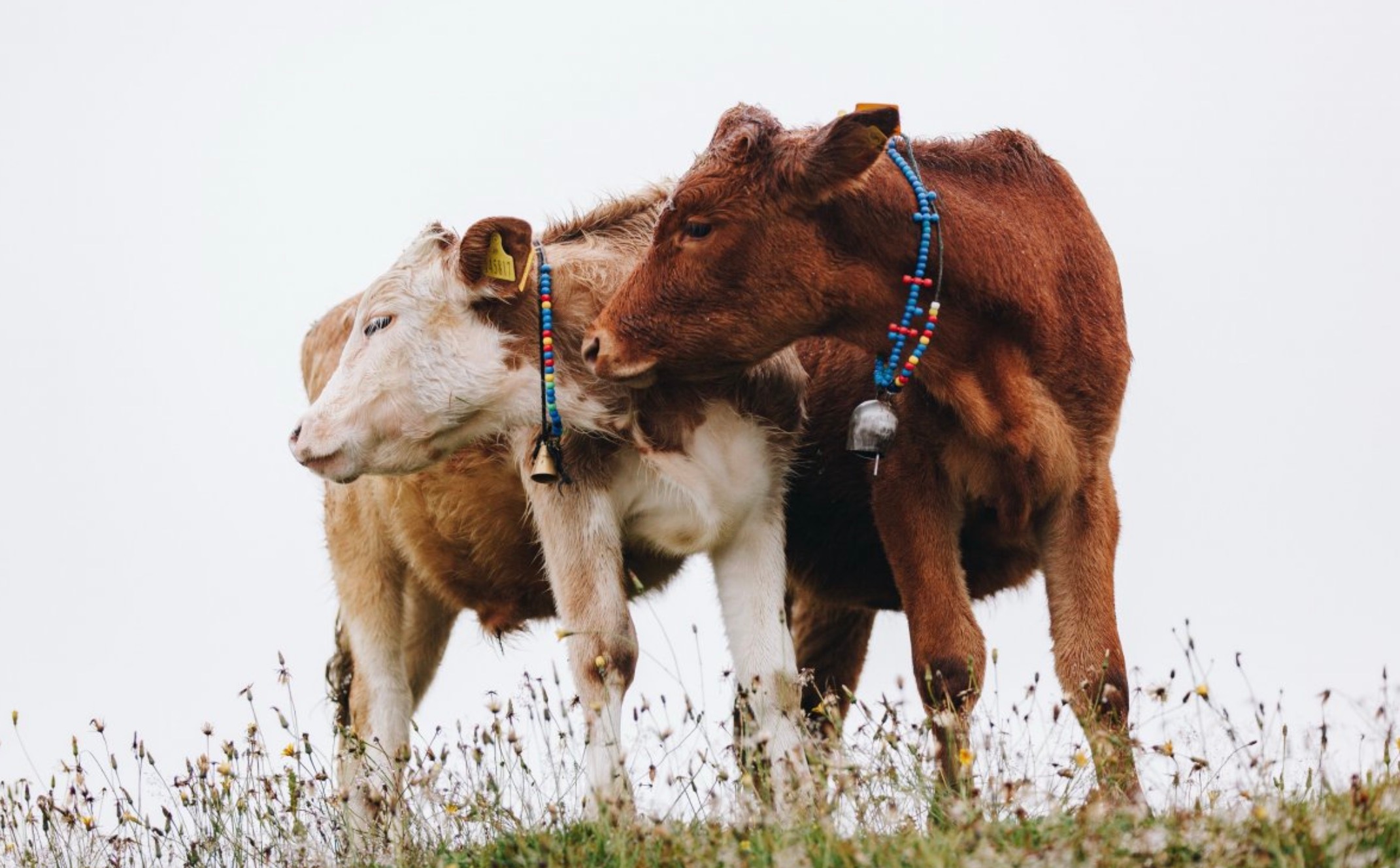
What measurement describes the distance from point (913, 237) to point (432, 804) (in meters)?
2.75

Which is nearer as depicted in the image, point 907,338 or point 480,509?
point 907,338

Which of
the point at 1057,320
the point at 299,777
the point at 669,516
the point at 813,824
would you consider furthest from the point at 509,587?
the point at 813,824

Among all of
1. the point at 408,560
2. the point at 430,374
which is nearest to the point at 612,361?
the point at 430,374

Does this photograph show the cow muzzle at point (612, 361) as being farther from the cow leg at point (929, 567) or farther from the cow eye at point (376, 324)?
the cow leg at point (929, 567)

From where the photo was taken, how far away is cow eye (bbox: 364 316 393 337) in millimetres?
7730

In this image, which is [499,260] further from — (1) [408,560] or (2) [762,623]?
(1) [408,560]

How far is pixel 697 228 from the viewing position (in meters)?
7.23

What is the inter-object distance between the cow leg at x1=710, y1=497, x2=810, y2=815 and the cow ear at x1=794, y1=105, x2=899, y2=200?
142cm

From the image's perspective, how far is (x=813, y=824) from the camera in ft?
18.4

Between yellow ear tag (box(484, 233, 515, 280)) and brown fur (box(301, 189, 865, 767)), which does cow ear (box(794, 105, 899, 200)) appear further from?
yellow ear tag (box(484, 233, 515, 280))

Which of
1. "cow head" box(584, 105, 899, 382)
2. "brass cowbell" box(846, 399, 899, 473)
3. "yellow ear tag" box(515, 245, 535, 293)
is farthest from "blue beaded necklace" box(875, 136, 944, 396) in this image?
"yellow ear tag" box(515, 245, 535, 293)

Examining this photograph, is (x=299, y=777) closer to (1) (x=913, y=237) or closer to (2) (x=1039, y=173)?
(1) (x=913, y=237)

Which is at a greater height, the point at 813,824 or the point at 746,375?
the point at 746,375

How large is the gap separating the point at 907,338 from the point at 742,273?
0.67 meters
